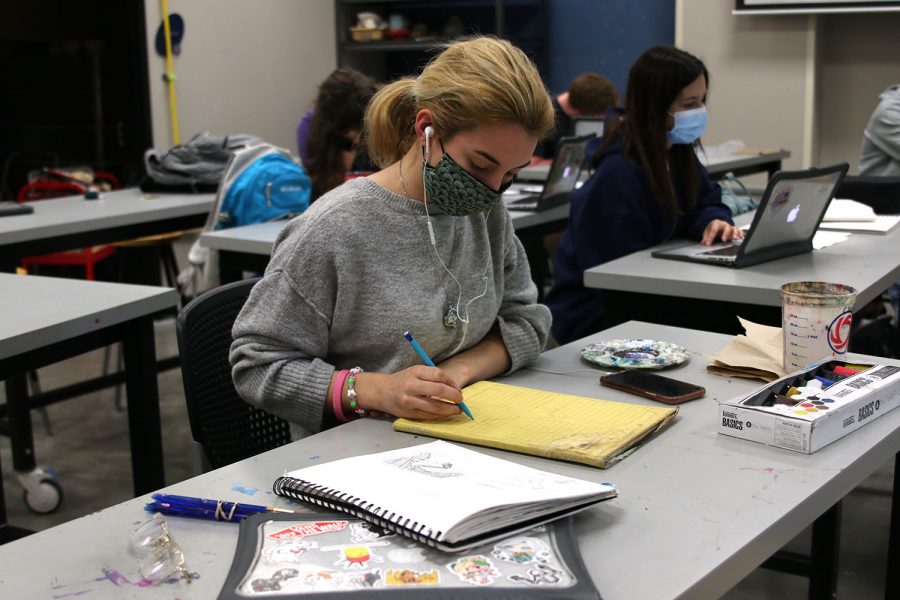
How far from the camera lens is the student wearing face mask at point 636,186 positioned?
8.46 feet

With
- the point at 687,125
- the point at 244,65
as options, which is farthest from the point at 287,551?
the point at 244,65

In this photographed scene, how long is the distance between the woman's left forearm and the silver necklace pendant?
0.20ft

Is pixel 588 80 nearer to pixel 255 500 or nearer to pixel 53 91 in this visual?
pixel 53 91

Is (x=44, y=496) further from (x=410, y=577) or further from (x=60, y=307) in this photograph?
(x=410, y=577)

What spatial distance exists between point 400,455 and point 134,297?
1.09 m

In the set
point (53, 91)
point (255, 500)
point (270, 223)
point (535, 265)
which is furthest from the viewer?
point (53, 91)

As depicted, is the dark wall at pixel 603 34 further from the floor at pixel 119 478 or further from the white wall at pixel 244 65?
the floor at pixel 119 478

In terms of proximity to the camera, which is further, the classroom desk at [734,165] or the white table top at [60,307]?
the classroom desk at [734,165]

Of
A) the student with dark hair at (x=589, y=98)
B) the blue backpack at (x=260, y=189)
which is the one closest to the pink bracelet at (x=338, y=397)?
the blue backpack at (x=260, y=189)

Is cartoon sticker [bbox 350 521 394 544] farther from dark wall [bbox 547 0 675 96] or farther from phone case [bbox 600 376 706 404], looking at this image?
dark wall [bbox 547 0 675 96]

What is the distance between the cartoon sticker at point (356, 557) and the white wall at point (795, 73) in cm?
511

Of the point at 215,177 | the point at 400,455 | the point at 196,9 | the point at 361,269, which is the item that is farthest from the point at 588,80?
the point at 400,455

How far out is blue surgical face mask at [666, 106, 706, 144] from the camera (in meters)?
2.61

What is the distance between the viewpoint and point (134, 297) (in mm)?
2047
